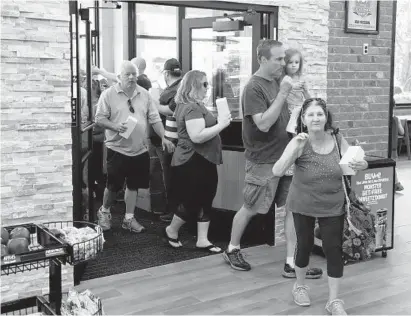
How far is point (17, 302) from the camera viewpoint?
303 centimetres

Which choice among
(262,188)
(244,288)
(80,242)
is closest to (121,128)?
(262,188)

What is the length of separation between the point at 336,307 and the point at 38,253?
1.87 meters

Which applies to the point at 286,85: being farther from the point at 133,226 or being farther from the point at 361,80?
the point at 133,226

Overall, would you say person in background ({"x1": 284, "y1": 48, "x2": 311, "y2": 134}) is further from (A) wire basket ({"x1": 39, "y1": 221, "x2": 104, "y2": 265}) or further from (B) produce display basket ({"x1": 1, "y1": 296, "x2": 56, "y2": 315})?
(B) produce display basket ({"x1": 1, "y1": 296, "x2": 56, "y2": 315})

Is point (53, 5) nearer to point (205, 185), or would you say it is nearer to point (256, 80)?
point (256, 80)

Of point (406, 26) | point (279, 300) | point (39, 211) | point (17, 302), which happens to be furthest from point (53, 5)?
point (406, 26)

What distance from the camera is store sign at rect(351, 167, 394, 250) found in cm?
472

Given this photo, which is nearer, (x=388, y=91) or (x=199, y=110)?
(x=199, y=110)

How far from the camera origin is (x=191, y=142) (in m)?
4.76

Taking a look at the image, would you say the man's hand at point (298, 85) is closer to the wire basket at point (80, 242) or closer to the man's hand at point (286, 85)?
the man's hand at point (286, 85)

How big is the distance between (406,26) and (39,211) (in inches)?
414

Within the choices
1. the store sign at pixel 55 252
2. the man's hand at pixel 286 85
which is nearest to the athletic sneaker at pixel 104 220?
the man's hand at pixel 286 85

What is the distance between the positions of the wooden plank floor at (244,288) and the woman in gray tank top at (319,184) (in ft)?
1.19

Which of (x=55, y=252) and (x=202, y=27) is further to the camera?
(x=202, y=27)
